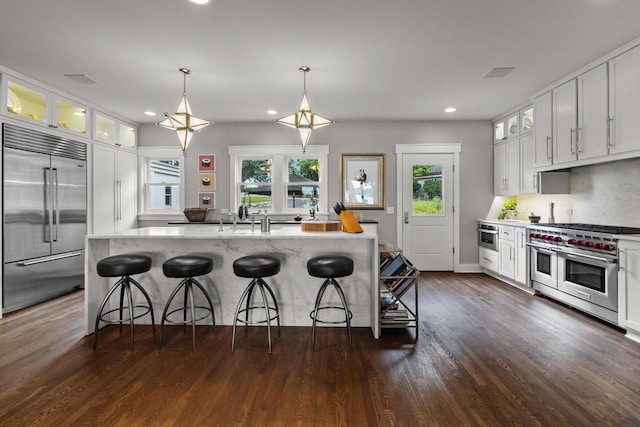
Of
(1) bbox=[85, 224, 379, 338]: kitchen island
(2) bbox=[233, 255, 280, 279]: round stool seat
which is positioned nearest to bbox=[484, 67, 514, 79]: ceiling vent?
(1) bbox=[85, 224, 379, 338]: kitchen island

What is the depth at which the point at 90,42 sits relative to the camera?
3.07m

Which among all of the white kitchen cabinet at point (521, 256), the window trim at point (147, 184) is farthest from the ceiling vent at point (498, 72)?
the window trim at point (147, 184)

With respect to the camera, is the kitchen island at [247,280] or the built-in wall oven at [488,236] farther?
the built-in wall oven at [488,236]

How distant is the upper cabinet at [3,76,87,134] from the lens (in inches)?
149

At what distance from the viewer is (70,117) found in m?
4.61

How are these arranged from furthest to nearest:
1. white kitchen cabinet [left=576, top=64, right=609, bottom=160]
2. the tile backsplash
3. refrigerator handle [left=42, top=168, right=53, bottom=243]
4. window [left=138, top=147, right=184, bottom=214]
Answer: window [left=138, top=147, right=184, bottom=214] < refrigerator handle [left=42, top=168, right=53, bottom=243] < the tile backsplash < white kitchen cabinet [left=576, top=64, right=609, bottom=160]

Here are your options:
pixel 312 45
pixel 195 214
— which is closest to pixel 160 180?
pixel 195 214

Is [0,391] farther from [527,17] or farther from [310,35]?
[527,17]

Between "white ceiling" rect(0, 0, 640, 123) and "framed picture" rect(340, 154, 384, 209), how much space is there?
130 centimetres

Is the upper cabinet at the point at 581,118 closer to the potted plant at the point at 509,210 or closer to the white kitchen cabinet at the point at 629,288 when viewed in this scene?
the white kitchen cabinet at the point at 629,288

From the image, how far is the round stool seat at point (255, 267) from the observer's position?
267cm

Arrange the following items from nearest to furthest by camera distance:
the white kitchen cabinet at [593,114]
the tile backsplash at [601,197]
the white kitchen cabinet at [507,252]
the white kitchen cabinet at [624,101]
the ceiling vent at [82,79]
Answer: the white kitchen cabinet at [624,101] < the white kitchen cabinet at [593,114] < the tile backsplash at [601,197] < the ceiling vent at [82,79] < the white kitchen cabinet at [507,252]

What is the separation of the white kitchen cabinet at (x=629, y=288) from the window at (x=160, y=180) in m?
6.13

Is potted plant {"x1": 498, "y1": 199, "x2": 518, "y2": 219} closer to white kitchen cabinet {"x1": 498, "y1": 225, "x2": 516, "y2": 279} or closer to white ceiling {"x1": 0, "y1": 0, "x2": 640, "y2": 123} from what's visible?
white kitchen cabinet {"x1": 498, "y1": 225, "x2": 516, "y2": 279}
